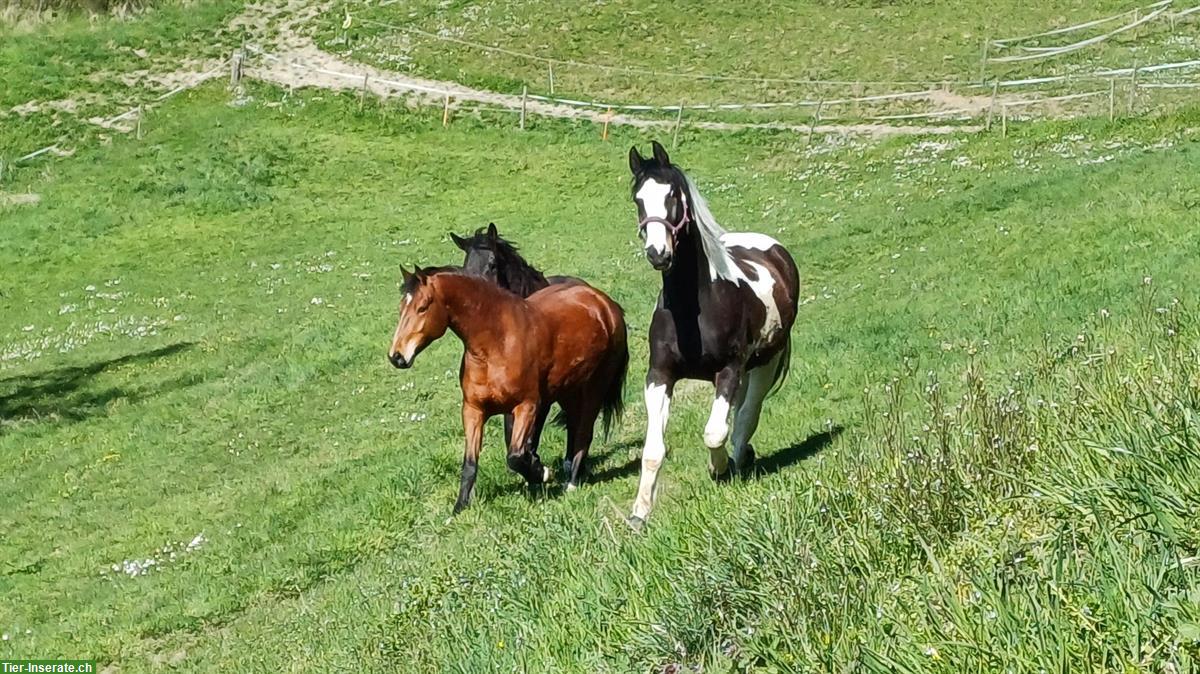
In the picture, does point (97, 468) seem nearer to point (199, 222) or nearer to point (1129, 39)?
point (199, 222)

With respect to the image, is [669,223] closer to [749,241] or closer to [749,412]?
[749,412]

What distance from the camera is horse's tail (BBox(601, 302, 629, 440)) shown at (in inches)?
483

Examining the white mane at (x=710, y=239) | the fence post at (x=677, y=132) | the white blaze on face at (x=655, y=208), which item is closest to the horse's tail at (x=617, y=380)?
the white mane at (x=710, y=239)

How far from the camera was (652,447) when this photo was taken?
9078mm

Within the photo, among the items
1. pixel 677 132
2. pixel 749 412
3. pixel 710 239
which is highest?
pixel 710 239

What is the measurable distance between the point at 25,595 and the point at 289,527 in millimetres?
2626

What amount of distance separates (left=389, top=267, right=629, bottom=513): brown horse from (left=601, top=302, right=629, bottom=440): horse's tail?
240 mm

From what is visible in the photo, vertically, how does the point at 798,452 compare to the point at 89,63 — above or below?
above

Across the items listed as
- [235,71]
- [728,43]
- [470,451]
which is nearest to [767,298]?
[470,451]

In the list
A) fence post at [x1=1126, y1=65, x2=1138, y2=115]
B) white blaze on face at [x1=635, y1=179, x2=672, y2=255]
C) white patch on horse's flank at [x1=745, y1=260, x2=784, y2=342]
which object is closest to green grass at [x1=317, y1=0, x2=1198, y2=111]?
fence post at [x1=1126, y1=65, x2=1138, y2=115]

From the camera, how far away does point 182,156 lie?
38625 mm

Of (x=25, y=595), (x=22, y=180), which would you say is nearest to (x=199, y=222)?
(x=22, y=180)

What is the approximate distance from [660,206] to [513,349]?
8.40 feet

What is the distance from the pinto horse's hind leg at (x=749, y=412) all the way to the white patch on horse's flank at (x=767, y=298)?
428 millimetres
